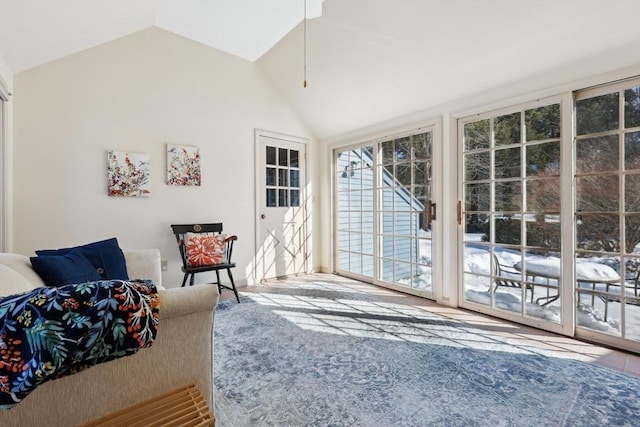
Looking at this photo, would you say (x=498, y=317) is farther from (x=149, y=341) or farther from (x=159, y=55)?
(x=159, y=55)

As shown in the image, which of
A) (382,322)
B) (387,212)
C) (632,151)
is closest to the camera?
(632,151)

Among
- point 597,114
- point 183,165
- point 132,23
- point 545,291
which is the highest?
point 132,23

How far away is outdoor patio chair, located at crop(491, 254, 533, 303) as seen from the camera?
8.80ft

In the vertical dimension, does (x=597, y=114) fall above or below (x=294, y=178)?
above

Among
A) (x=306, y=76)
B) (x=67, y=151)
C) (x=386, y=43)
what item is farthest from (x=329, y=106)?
(x=67, y=151)

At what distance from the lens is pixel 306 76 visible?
12.1 feet

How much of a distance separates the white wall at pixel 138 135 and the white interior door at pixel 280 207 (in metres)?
0.14

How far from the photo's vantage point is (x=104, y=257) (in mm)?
1828

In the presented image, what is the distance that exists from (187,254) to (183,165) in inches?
39.9

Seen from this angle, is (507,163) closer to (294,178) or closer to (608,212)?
(608,212)

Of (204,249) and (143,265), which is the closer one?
(143,265)

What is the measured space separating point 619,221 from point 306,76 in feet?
10.6

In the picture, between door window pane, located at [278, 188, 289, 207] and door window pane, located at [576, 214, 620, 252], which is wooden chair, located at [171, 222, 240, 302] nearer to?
door window pane, located at [278, 188, 289, 207]

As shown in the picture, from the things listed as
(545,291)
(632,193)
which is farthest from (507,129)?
(545,291)
